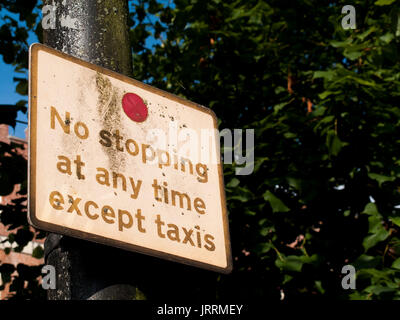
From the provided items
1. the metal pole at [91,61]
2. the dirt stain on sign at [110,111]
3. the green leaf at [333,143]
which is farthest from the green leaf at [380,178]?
the dirt stain on sign at [110,111]

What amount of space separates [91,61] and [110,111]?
0.18 meters

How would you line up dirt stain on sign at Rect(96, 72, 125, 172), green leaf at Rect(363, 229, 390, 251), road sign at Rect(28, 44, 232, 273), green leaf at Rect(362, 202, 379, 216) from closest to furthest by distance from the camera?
road sign at Rect(28, 44, 232, 273)
dirt stain on sign at Rect(96, 72, 125, 172)
green leaf at Rect(363, 229, 390, 251)
green leaf at Rect(362, 202, 379, 216)

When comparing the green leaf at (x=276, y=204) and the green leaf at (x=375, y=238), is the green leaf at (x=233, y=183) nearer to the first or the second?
the green leaf at (x=276, y=204)

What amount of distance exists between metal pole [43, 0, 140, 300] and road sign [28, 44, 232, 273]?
2.4 inches

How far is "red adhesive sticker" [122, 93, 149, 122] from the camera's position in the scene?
1.43 m

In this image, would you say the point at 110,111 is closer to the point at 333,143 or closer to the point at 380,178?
the point at 333,143

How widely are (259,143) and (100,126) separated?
362 cm

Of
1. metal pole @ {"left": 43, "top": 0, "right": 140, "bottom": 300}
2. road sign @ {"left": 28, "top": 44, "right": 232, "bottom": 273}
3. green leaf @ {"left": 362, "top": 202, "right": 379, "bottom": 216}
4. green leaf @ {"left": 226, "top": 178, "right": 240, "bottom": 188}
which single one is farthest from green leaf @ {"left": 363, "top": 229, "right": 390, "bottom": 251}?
Answer: metal pole @ {"left": 43, "top": 0, "right": 140, "bottom": 300}

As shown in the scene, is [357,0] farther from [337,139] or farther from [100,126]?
[100,126]

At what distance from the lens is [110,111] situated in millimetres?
1388

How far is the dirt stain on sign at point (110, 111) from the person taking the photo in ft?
4.36

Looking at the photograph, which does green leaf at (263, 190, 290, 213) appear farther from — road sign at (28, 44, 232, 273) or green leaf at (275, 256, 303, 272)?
road sign at (28, 44, 232, 273)

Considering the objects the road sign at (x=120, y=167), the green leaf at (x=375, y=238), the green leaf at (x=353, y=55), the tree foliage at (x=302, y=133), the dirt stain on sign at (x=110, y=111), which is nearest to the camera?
the road sign at (x=120, y=167)

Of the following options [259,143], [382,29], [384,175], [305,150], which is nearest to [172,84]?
[259,143]
